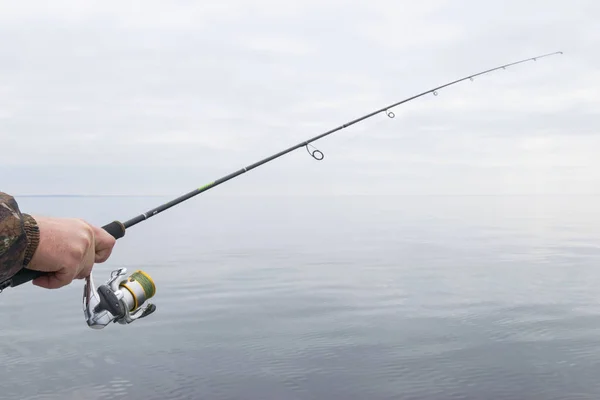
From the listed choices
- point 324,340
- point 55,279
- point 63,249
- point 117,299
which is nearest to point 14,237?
point 63,249

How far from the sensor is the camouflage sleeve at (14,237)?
2.26 metres

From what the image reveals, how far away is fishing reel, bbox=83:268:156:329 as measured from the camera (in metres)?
3.36

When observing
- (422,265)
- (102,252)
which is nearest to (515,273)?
(422,265)

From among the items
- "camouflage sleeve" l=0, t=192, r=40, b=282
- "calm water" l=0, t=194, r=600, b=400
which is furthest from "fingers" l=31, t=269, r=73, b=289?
"calm water" l=0, t=194, r=600, b=400

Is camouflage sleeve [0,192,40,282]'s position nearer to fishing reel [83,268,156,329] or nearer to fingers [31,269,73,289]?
fingers [31,269,73,289]

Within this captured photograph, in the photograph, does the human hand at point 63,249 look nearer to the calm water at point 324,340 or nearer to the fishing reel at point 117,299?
the fishing reel at point 117,299

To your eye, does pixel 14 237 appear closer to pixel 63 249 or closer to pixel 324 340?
pixel 63 249

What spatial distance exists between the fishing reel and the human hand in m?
0.62

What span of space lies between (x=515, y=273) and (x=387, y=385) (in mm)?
22123

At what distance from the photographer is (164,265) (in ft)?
126

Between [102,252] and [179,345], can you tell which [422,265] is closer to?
[179,345]

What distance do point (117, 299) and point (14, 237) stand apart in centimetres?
126

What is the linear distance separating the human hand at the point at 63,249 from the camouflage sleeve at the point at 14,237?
0.11ft

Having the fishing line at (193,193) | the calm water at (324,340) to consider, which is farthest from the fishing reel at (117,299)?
the calm water at (324,340)
